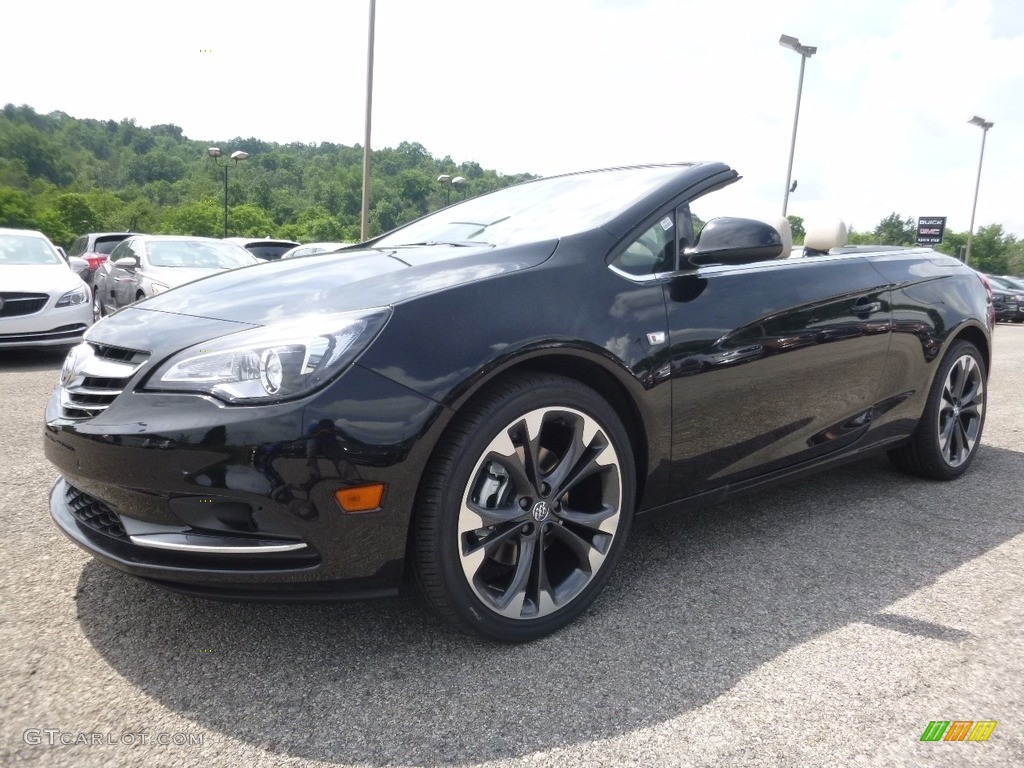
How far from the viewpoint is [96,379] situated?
7.18ft

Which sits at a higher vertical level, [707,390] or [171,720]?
[707,390]

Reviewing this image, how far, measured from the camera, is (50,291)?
752cm

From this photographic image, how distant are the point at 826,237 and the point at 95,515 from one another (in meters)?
3.30

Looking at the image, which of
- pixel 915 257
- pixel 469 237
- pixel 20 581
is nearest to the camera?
pixel 20 581

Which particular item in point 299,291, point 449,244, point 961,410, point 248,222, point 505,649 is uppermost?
point 248,222

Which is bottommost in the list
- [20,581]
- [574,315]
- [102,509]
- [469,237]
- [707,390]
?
[20,581]

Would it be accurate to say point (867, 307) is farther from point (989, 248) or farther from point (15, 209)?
point (989, 248)

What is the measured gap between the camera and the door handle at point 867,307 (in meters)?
3.18

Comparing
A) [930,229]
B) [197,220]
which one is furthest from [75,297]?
[197,220]

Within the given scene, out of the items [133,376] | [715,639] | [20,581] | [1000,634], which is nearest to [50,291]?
[20,581]

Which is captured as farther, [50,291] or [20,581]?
[50,291]

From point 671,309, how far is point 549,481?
27.5 inches

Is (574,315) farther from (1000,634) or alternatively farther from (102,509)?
(1000,634)

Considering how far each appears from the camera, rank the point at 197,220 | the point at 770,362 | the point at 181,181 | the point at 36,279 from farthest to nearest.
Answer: the point at 181,181 < the point at 197,220 < the point at 36,279 < the point at 770,362
